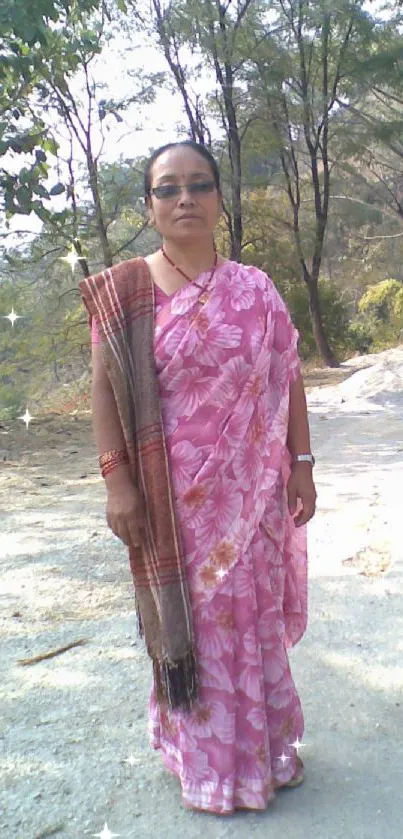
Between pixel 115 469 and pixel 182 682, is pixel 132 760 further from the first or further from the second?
pixel 115 469

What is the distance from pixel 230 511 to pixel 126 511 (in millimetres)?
245

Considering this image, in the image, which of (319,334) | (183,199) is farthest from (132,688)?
(319,334)

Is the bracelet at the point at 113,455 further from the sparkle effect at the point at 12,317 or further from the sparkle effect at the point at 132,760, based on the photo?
the sparkle effect at the point at 12,317

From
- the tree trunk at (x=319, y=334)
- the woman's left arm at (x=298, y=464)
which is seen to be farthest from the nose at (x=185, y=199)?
the tree trunk at (x=319, y=334)

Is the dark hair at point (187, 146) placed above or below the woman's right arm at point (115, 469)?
above

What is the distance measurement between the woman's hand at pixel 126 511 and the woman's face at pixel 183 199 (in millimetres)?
612

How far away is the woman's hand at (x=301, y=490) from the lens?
201cm

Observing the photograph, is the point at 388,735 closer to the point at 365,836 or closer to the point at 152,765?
the point at 365,836

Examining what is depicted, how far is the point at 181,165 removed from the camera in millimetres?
1862

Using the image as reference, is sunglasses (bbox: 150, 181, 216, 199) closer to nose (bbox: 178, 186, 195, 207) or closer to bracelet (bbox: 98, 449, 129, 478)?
nose (bbox: 178, 186, 195, 207)

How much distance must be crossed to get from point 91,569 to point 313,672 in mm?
1514

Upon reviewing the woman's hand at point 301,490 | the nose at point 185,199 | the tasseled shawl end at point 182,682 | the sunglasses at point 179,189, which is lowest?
the tasseled shawl end at point 182,682

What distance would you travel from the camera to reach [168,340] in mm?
1793

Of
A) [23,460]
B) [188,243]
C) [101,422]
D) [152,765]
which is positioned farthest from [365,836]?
[23,460]
